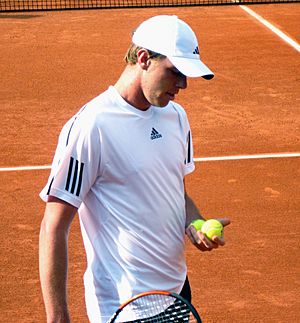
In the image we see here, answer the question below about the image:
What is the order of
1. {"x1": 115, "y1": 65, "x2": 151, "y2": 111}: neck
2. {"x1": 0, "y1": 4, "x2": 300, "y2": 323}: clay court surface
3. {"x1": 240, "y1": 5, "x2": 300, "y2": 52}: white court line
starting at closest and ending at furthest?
{"x1": 115, "y1": 65, "x2": 151, "y2": 111}: neck
{"x1": 0, "y1": 4, "x2": 300, "y2": 323}: clay court surface
{"x1": 240, "y1": 5, "x2": 300, "y2": 52}: white court line

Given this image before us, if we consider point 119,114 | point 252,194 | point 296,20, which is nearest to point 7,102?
point 252,194

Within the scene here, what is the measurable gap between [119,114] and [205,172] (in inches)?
206

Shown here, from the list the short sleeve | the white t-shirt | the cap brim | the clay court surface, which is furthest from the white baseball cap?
the clay court surface

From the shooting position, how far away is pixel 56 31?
1517 centimetres

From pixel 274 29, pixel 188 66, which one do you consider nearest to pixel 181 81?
pixel 188 66

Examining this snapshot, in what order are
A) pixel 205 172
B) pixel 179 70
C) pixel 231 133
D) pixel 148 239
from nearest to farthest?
pixel 179 70 → pixel 148 239 → pixel 205 172 → pixel 231 133

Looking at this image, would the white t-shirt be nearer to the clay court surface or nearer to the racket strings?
the racket strings

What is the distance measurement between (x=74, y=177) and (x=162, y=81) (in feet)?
1.72

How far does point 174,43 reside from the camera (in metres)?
3.70

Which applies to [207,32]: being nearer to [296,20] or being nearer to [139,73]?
[296,20]

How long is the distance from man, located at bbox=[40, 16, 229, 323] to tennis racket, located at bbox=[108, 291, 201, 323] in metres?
0.17

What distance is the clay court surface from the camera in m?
6.77

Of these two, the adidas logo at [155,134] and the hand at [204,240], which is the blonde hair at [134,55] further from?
the hand at [204,240]

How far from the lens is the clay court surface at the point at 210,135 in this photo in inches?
267
